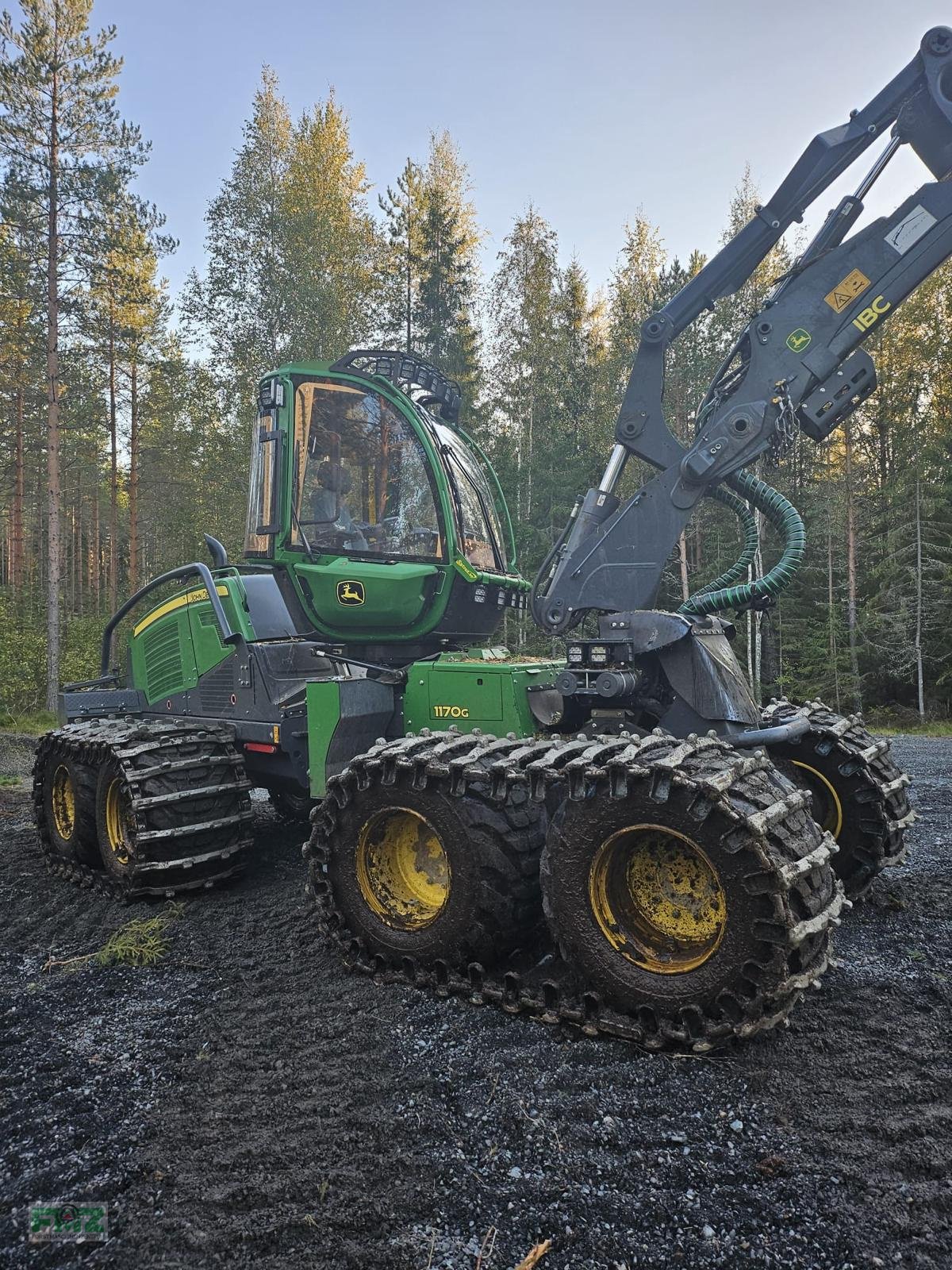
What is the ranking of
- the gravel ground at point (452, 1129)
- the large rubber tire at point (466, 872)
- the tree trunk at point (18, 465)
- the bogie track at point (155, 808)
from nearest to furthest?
1. the gravel ground at point (452, 1129)
2. the large rubber tire at point (466, 872)
3. the bogie track at point (155, 808)
4. the tree trunk at point (18, 465)

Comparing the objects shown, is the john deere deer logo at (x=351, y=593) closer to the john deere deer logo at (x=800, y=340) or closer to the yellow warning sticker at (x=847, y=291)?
the john deere deer logo at (x=800, y=340)

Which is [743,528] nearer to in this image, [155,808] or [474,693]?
[474,693]

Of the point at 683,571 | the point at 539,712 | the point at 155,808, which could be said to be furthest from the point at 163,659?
the point at 683,571

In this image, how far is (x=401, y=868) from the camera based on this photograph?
3941mm

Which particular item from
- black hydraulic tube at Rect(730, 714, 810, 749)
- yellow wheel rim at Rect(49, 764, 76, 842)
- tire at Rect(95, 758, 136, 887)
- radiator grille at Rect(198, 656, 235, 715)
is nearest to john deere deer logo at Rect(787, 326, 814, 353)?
black hydraulic tube at Rect(730, 714, 810, 749)

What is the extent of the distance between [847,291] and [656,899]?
3.22 m

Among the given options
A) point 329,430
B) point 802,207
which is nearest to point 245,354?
point 329,430

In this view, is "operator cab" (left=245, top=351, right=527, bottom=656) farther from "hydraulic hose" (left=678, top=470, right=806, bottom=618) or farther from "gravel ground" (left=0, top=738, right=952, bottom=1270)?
"gravel ground" (left=0, top=738, right=952, bottom=1270)

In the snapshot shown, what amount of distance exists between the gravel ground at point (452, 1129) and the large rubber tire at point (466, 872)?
0.25m

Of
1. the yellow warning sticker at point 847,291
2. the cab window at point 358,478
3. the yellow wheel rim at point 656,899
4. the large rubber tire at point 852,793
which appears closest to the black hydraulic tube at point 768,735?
the large rubber tire at point 852,793

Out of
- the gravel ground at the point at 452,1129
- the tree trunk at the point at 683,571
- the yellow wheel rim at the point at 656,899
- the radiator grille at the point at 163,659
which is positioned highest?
the tree trunk at the point at 683,571

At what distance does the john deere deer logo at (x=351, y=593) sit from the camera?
5043mm

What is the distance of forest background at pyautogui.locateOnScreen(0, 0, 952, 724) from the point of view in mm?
15773

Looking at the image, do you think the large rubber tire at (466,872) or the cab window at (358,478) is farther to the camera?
the cab window at (358,478)
